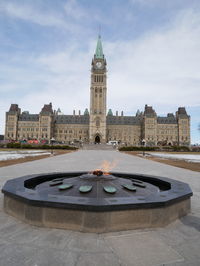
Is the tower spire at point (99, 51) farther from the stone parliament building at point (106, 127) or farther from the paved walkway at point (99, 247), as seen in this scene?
the paved walkway at point (99, 247)

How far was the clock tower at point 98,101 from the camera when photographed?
101 meters

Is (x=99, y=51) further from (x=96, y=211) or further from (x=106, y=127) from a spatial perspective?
(x=96, y=211)

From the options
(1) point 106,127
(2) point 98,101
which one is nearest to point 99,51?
(2) point 98,101

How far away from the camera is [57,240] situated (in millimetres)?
3219

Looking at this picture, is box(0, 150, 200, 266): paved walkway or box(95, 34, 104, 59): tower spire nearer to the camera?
box(0, 150, 200, 266): paved walkway

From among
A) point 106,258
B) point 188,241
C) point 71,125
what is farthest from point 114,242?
point 71,125

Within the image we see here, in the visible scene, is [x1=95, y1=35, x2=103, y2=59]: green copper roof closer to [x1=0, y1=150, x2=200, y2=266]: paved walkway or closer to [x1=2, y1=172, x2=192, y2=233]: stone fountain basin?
[x1=2, y1=172, x2=192, y2=233]: stone fountain basin

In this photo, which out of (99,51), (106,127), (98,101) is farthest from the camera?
(106,127)

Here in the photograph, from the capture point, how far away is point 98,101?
101812 mm

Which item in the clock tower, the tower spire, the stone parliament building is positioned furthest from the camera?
the stone parliament building

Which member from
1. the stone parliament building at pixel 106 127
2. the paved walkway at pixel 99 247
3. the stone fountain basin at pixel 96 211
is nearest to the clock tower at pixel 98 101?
the stone parliament building at pixel 106 127

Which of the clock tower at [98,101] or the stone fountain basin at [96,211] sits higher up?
the clock tower at [98,101]

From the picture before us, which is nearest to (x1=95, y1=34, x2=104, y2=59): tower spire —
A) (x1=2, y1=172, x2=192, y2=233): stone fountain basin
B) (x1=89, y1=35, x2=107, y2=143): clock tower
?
(x1=89, y1=35, x2=107, y2=143): clock tower

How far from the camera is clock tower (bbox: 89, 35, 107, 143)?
100625 millimetres
